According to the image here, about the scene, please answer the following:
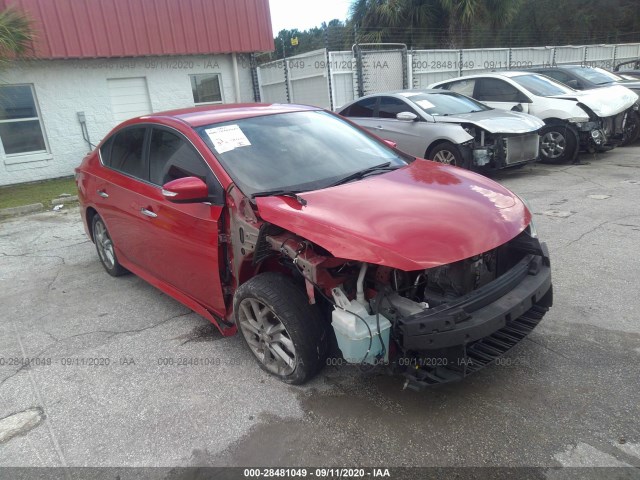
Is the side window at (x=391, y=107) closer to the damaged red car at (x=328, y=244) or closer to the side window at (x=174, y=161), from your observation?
the damaged red car at (x=328, y=244)

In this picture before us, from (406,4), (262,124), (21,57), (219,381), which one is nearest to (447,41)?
(406,4)

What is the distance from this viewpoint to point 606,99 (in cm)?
Answer: 886

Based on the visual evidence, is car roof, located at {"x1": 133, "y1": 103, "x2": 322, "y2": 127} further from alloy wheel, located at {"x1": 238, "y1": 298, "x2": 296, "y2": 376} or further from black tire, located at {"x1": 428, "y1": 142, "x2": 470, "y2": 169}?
black tire, located at {"x1": 428, "y1": 142, "x2": 470, "y2": 169}

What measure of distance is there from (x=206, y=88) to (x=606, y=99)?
9940 mm

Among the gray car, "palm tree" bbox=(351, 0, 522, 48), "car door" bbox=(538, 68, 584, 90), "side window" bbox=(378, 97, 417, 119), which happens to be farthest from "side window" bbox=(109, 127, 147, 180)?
"palm tree" bbox=(351, 0, 522, 48)

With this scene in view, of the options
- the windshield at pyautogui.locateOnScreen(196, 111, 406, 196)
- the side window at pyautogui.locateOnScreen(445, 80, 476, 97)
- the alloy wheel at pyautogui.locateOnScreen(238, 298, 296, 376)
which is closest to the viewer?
the alloy wheel at pyautogui.locateOnScreen(238, 298, 296, 376)

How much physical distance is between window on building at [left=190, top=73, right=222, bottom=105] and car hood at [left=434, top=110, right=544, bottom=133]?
319 inches

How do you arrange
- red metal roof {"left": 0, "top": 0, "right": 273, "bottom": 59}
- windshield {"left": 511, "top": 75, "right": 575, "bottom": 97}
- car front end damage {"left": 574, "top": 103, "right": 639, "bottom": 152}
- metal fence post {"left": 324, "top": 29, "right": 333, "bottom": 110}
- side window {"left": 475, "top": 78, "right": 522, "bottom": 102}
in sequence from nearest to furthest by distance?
car front end damage {"left": 574, "top": 103, "right": 639, "bottom": 152}
windshield {"left": 511, "top": 75, "right": 575, "bottom": 97}
side window {"left": 475, "top": 78, "right": 522, "bottom": 102}
red metal roof {"left": 0, "top": 0, "right": 273, "bottom": 59}
metal fence post {"left": 324, "top": 29, "right": 333, "bottom": 110}

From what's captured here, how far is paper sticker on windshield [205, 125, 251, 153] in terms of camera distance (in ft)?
10.8

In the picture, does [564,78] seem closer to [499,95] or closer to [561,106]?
[499,95]

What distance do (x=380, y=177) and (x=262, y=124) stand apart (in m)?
1.02

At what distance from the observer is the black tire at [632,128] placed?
32.3ft

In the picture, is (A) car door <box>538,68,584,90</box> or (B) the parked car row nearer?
(B) the parked car row

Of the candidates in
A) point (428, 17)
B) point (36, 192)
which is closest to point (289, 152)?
point (36, 192)
